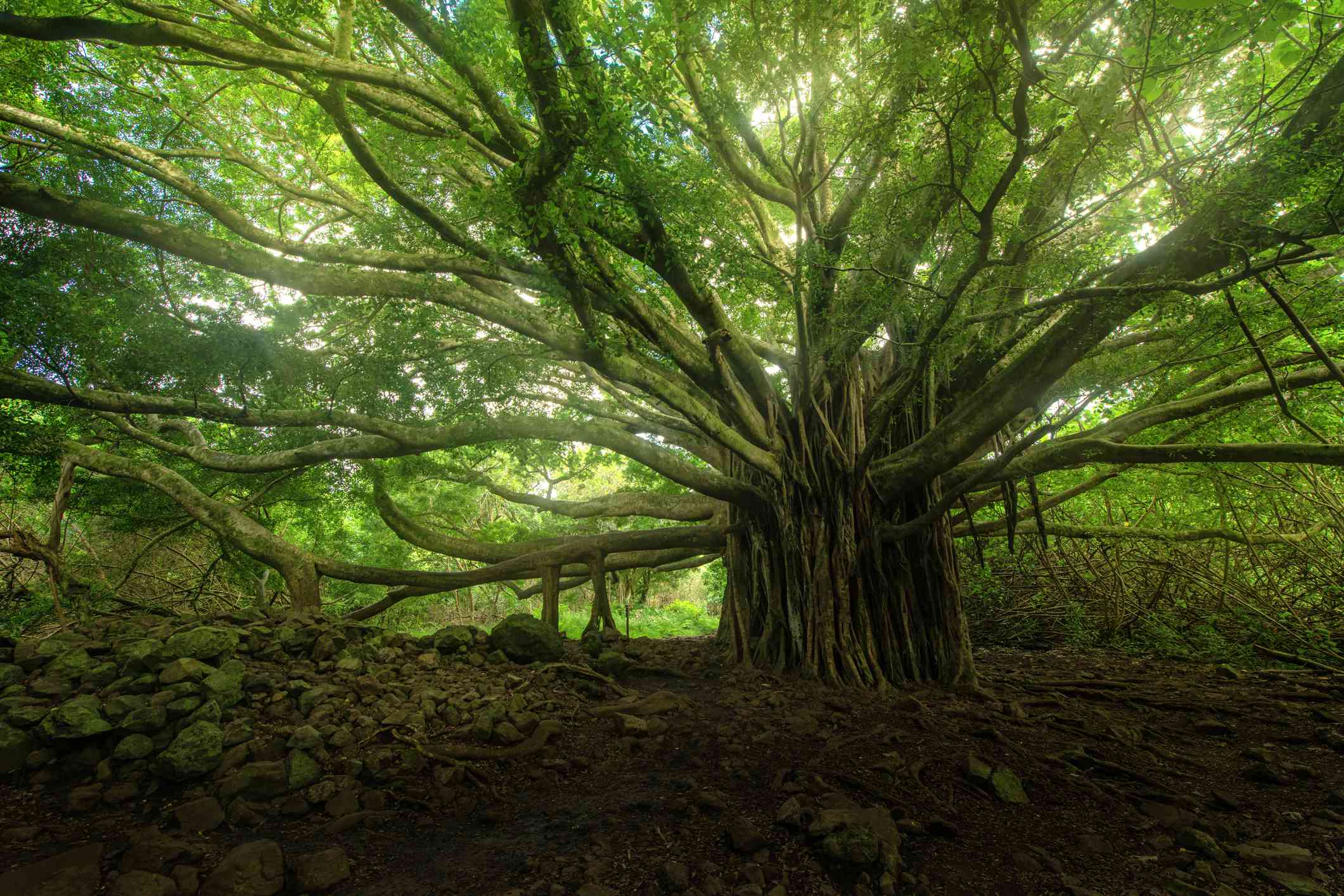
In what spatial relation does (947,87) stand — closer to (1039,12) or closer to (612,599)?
(1039,12)

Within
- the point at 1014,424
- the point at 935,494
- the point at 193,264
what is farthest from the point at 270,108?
the point at 1014,424

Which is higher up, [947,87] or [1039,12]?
[1039,12]

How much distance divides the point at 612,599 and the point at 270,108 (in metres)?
14.1

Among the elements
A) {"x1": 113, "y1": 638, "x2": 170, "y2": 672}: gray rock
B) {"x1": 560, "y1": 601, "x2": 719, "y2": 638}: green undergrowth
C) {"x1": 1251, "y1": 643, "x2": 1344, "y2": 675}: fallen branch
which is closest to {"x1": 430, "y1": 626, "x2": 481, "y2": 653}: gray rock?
{"x1": 113, "y1": 638, "x2": 170, "y2": 672}: gray rock

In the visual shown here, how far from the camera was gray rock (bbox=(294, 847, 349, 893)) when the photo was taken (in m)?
2.17

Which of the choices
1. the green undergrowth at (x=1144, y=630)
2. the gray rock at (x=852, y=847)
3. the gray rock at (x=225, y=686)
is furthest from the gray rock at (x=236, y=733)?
the green undergrowth at (x=1144, y=630)

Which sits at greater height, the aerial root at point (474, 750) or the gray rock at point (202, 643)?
the gray rock at point (202, 643)

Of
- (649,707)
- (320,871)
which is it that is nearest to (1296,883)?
(649,707)

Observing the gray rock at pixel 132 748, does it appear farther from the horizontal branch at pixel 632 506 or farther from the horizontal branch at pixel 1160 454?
the horizontal branch at pixel 1160 454

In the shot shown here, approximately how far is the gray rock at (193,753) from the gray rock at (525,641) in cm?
225

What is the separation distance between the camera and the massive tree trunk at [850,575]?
5.25m

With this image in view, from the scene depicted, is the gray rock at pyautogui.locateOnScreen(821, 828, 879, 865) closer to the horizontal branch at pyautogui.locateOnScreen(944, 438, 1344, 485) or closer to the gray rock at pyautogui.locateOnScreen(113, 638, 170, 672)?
the horizontal branch at pyautogui.locateOnScreen(944, 438, 1344, 485)

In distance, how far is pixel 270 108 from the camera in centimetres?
624

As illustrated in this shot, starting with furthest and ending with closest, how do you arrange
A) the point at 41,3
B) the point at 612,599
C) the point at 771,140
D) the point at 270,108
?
the point at 612,599
the point at 771,140
the point at 270,108
the point at 41,3
